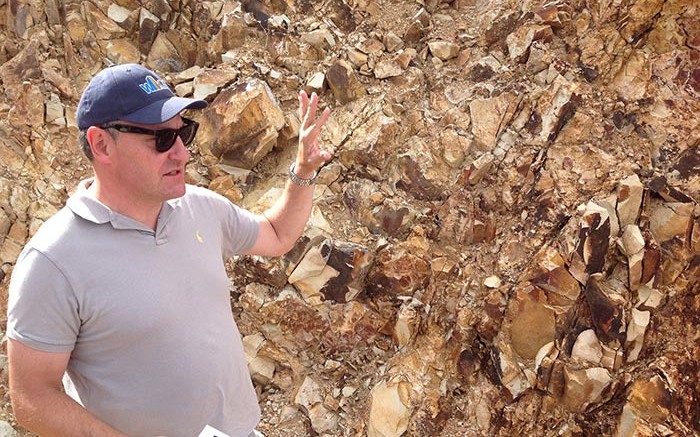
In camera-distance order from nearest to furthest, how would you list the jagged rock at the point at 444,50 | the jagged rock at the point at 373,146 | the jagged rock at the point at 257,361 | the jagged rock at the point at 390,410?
1. the jagged rock at the point at 390,410
2. the jagged rock at the point at 257,361
3. the jagged rock at the point at 373,146
4. the jagged rock at the point at 444,50

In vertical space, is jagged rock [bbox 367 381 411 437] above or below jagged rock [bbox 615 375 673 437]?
below

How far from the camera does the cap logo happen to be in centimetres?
196

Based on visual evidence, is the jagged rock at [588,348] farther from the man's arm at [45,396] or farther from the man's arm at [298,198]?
the man's arm at [45,396]

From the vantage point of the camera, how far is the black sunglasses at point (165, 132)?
191 centimetres

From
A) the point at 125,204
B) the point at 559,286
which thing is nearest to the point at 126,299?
the point at 125,204

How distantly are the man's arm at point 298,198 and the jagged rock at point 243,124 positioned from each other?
1798mm

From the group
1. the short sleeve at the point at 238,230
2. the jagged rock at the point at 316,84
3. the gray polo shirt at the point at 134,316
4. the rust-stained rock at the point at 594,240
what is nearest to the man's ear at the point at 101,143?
the gray polo shirt at the point at 134,316

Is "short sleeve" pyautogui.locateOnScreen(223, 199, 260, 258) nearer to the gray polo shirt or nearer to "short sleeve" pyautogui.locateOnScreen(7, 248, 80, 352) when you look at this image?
the gray polo shirt

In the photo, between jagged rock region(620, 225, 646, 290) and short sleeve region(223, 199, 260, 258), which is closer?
short sleeve region(223, 199, 260, 258)

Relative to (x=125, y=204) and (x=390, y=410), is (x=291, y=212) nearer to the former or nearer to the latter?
(x=125, y=204)

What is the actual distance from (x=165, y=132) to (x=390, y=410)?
2.64 m

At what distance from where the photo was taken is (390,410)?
A: 12.3 ft

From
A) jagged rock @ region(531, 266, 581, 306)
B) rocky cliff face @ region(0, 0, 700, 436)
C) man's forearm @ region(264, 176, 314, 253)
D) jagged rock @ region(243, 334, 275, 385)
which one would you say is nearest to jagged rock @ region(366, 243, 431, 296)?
rocky cliff face @ region(0, 0, 700, 436)

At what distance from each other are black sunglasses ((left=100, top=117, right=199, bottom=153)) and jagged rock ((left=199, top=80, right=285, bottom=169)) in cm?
228
